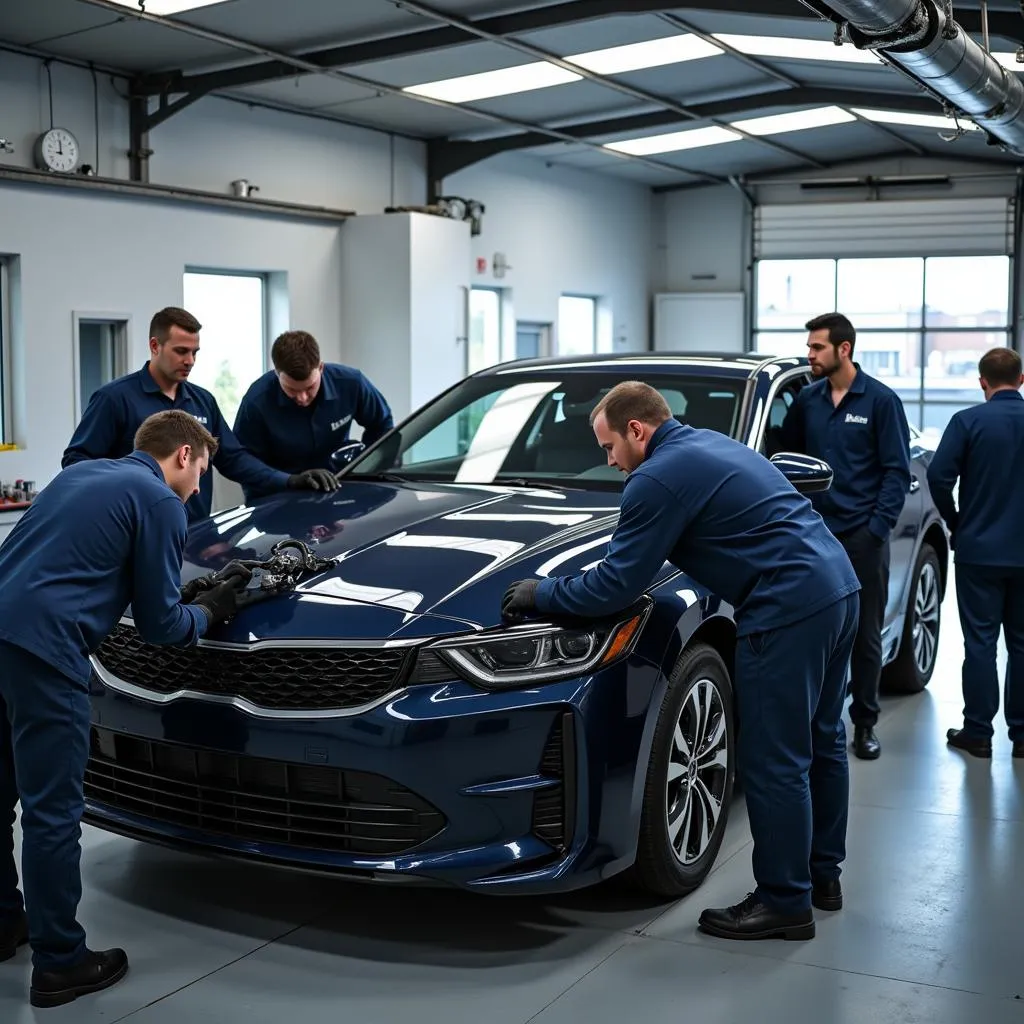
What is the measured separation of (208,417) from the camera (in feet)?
16.2

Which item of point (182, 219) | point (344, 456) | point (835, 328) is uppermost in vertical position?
point (182, 219)

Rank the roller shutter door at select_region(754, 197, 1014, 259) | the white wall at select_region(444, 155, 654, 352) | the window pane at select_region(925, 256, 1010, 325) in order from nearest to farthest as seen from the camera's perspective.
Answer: the white wall at select_region(444, 155, 654, 352) < the roller shutter door at select_region(754, 197, 1014, 259) < the window pane at select_region(925, 256, 1010, 325)

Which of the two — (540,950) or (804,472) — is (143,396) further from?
(540,950)

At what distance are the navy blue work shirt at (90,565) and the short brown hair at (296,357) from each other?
207cm

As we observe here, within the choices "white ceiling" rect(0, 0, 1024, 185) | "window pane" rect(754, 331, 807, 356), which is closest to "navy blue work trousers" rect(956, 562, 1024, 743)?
"white ceiling" rect(0, 0, 1024, 185)

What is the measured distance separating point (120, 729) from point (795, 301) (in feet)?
49.3

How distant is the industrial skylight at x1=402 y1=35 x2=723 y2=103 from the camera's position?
10.0 metres

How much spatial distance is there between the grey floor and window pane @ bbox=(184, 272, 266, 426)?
718 centimetres

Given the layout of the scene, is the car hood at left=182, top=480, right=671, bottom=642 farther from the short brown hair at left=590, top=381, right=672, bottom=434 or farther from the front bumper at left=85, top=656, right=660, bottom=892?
the short brown hair at left=590, top=381, right=672, bottom=434

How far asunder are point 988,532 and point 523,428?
176 cm

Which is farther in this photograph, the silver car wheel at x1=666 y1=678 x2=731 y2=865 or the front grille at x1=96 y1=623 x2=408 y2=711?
the silver car wheel at x1=666 y1=678 x2=731 y2=865

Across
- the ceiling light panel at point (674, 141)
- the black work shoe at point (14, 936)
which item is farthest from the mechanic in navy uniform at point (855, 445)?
the ceiling light panel at point (674, 141)

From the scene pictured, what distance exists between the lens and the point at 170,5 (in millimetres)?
7977

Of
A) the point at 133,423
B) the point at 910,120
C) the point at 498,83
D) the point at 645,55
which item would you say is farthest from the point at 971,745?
the point at 910,120
